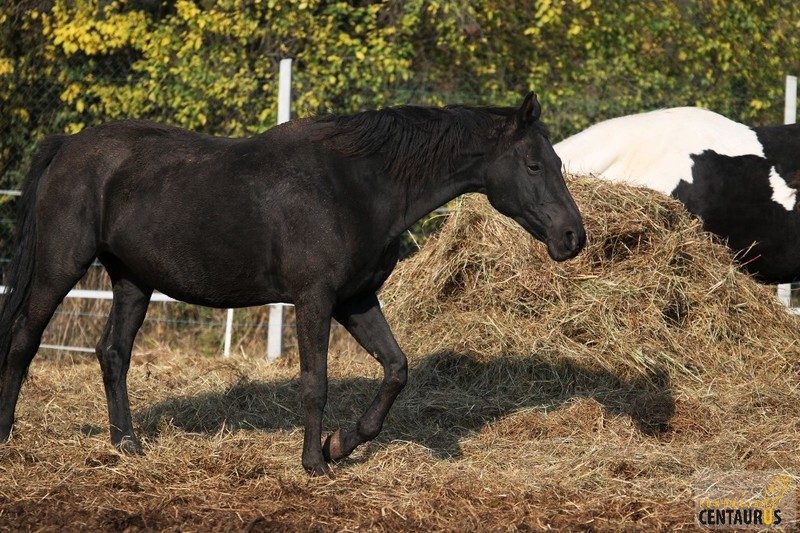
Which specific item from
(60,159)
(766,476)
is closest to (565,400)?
(766,476)

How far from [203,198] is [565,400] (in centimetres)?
255

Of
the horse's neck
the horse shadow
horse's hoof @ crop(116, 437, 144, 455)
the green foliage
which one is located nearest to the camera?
the horse's neck

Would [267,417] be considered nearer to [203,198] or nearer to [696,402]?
[203,198]

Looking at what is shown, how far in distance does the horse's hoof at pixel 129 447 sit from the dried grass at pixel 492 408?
0.09m

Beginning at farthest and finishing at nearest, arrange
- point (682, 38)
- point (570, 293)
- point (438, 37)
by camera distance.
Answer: point (682, 38) → point (438, 37) → point (570, 293)

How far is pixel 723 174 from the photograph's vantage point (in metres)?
7.00

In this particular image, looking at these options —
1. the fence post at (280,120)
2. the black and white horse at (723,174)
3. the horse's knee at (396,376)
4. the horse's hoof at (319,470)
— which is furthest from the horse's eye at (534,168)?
the fence post at (280,120)

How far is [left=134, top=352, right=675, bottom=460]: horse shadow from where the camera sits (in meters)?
5.61

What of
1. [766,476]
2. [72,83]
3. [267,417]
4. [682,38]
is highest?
[682,38]

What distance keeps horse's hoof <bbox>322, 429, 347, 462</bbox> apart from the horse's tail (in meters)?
1.88

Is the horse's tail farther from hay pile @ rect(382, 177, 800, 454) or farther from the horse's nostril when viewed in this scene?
the horse's nostril

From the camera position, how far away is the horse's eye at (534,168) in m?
4.64

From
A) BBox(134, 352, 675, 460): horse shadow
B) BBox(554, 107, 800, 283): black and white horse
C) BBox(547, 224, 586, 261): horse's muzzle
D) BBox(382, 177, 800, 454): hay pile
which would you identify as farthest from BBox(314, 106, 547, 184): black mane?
BBox(554, 107, 800, 283): black and white horse

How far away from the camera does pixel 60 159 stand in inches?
202
